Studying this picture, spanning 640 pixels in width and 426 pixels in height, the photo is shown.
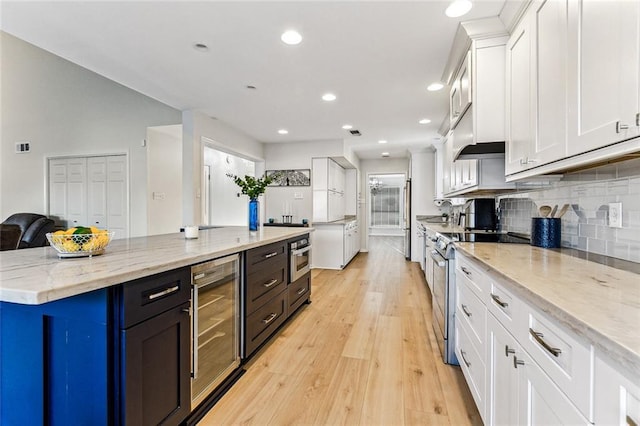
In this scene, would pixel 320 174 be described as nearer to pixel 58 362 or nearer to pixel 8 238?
pixel 8 238

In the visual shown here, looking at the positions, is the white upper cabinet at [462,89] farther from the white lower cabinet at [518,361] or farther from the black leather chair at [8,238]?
the black leather chair at [8,238]

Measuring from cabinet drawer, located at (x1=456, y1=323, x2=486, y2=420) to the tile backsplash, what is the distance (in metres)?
0.83

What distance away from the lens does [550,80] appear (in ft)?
4.75

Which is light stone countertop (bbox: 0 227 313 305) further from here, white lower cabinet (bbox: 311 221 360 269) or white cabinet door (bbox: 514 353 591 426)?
white lower cabinet (bbox: 311 221 360 269)

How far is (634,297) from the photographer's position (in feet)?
2.74

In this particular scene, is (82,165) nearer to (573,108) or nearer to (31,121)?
(31,121)

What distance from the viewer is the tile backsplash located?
133 centimetres

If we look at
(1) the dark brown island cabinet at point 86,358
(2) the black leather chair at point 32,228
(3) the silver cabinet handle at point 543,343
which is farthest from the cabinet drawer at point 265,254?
(2) the black leather chair at point 32,228

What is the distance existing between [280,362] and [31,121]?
7.41m

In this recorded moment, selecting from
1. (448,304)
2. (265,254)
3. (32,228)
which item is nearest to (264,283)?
(265,254)

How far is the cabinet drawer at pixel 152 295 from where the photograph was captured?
118cm

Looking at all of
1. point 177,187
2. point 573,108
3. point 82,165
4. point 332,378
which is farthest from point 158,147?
point 573,108

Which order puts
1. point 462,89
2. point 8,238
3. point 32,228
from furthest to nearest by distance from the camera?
point 32,228, point 8,238, point 462,89

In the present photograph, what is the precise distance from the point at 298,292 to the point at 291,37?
243cm
